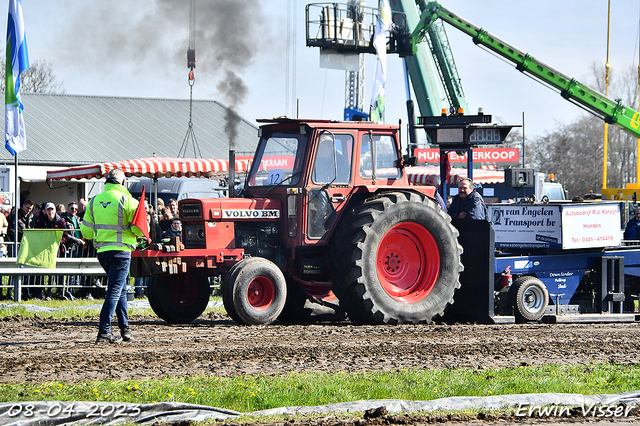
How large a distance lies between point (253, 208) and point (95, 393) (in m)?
5.08

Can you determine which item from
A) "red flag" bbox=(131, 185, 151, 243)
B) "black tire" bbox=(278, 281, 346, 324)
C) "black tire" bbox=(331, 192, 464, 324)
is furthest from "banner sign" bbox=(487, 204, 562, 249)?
"red flag" bbox=(131, 185, 151, 243)

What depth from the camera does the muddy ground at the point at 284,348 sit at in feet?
24.8

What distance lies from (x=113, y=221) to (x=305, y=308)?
362cm

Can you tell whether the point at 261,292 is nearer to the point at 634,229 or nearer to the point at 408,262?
the point at 408,262

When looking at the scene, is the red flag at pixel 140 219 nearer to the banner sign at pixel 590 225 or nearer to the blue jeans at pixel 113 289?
the blue jeans at pixel 113 289

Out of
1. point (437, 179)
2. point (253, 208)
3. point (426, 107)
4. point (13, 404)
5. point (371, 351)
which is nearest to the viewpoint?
point (13, 404)

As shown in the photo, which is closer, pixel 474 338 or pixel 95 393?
pixel 95 393

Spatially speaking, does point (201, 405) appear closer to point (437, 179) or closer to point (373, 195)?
point (373, 195)

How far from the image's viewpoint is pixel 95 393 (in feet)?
20.1

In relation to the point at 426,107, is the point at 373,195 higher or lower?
lower

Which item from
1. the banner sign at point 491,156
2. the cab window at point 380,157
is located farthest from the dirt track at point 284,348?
the banner sign at point 491,156

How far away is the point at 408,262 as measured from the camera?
37.8 ft

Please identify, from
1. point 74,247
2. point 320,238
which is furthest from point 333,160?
point 74,247

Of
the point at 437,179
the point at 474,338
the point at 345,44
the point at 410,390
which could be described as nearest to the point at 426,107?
the point at 345,44
